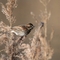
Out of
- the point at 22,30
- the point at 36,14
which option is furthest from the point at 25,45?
the point at 36,14

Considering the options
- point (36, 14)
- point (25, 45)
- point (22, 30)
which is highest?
point (36, 14)

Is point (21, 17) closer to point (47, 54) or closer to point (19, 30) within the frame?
point (19, 30)

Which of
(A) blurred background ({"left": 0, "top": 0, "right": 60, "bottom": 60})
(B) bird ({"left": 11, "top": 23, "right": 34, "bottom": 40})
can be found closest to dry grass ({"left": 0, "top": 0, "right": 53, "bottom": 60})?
(B) bird ({"left": 11, "top": 23, "right": 34, "bottom": 40})

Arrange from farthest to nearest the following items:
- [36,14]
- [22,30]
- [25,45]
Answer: [36,14]
[22,30]
[25,45]

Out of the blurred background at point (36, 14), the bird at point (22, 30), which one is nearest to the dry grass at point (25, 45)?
the bird at point (22, 30)

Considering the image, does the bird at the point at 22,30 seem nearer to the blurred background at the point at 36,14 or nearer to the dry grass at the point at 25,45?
the dry grass at the point at 25,45

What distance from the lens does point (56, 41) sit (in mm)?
1811

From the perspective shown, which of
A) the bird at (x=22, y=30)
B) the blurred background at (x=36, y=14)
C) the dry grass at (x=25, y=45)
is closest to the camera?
the dry grass at (x=25, y=45)

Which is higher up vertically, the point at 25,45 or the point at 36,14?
the point at 36,14

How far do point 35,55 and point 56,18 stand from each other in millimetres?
954

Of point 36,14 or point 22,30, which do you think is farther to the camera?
point 36,14

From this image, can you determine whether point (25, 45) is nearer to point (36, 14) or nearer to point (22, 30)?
point (22, 30)

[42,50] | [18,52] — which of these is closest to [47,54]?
[42,50]

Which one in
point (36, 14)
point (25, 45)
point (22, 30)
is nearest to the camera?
point (25, 45)
